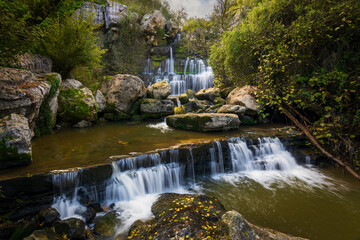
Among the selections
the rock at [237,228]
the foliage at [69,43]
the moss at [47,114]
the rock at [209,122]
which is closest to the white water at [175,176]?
the rock at [209,122]

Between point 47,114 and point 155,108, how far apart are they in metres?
5.24

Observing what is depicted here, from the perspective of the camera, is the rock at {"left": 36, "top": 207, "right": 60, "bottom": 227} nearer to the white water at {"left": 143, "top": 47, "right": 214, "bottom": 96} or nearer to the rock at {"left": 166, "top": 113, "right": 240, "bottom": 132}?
the rock at {"left": 166, "top": 113, "right": 240, "bottom": 132}

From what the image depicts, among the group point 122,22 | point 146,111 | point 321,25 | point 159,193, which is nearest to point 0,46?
point 159,193

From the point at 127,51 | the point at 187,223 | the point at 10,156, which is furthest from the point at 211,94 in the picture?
the point at 127,51

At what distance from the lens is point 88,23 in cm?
783

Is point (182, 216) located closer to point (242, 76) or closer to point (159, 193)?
point (159, 193)

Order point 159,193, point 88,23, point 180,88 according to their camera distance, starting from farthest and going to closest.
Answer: point 180,88, point 88,23, point 159,193

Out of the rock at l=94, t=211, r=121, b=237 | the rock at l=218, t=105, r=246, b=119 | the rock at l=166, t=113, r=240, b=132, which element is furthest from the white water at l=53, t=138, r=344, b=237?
the rock at l=218, t=105, r=246, b=119

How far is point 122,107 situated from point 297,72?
872cm

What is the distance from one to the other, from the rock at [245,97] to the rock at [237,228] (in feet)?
22.9

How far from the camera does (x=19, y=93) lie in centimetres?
471

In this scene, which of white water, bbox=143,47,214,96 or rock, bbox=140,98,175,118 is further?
white water, bbox=143,47,214,96

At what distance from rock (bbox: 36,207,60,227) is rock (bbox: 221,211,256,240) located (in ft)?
9.83

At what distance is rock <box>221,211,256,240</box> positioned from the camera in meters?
2.08
